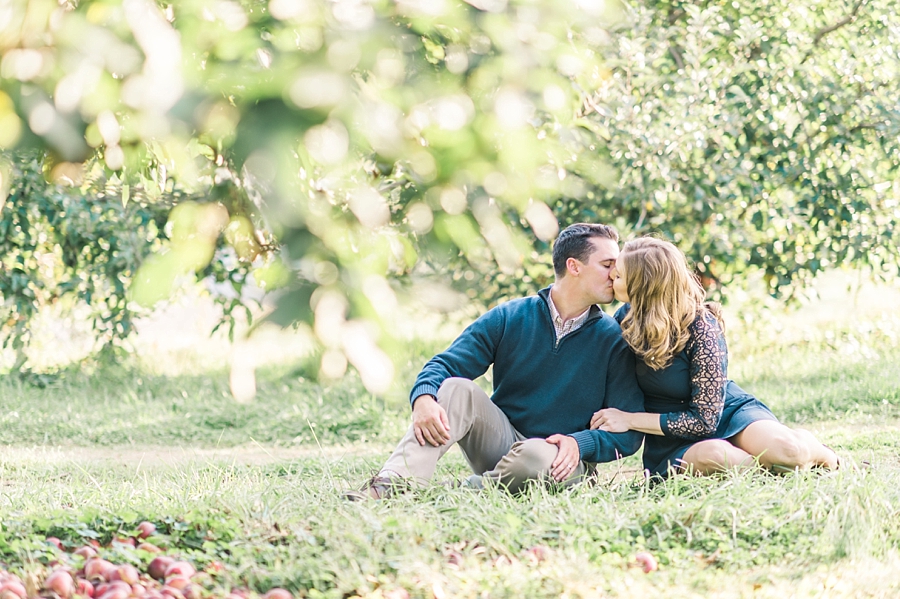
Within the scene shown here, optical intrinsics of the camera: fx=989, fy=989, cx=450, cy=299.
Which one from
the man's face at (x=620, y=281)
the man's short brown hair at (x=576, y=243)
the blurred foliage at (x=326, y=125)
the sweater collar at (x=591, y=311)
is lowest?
the sweater collar at (x=591, y=311)

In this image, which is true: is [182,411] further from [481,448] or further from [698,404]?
[698,404]

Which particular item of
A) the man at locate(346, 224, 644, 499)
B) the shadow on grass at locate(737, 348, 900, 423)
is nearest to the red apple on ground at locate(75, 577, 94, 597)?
the man at locate(346, 224, 644, 499)

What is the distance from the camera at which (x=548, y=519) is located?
3.13 m

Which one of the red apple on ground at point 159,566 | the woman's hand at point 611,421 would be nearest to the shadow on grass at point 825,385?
the woman's hand at point 611,421

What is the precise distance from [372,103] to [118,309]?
6434 mm

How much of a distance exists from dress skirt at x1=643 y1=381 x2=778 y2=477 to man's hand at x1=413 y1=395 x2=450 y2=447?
812mm

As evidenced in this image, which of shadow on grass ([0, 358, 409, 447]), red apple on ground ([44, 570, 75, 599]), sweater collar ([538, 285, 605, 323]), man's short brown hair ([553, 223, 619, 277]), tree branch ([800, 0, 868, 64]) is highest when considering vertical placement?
tree branch ([800, 0, 868, 64])

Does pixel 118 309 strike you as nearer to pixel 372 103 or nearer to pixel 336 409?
pixel 336 409

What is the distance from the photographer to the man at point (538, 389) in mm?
3607

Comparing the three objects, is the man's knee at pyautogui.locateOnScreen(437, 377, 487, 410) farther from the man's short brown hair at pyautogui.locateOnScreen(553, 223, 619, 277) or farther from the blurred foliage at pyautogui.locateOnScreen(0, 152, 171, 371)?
the blurred foliage at pyautogui.locateOnScreen(0, 152, 171, 371)

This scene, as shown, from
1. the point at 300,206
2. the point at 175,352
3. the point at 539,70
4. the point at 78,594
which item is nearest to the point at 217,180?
the point at 300,206

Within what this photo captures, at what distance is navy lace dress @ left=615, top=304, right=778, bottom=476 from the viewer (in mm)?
3580

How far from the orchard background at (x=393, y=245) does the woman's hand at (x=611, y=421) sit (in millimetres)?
233

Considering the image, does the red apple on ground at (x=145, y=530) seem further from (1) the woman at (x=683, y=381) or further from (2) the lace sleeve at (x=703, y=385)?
Answer: (2) the lace sleeve at (x=703, y=385)
